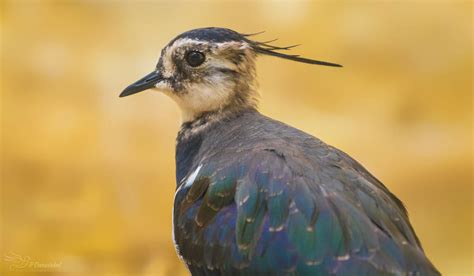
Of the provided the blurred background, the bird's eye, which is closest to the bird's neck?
the bird's eye

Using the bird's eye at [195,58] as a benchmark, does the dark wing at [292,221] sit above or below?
below

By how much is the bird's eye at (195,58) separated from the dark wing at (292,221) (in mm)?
434

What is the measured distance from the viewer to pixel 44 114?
16.0 feet

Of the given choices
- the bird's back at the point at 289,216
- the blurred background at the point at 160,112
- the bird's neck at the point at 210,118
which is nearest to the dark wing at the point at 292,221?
the bird's back at the point at 289,216

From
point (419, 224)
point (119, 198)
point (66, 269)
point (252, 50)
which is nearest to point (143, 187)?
point (119, 198)

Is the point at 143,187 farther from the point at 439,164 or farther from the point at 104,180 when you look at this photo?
the point at 439,164

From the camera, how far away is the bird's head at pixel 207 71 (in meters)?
3.11

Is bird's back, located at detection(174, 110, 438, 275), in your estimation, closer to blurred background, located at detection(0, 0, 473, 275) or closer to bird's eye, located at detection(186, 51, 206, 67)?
bird's eye, located at detection(186, 51, 206, 67)

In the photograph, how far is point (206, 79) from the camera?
3133 mm

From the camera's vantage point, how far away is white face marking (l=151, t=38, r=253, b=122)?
3.11m

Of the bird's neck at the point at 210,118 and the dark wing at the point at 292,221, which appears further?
the bird's neck at the point at 210,118

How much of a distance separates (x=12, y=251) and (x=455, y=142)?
89.8 inches

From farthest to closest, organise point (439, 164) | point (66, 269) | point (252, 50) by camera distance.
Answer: point (439, 164) < point (66, 269) < point (252, 50)

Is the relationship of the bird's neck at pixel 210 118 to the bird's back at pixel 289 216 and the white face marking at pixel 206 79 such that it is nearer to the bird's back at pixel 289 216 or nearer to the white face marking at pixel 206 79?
the white face marking at pixel 206 79
